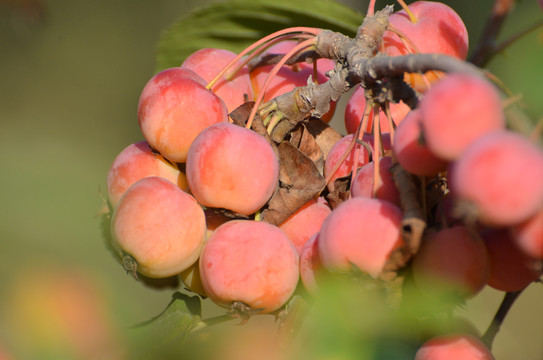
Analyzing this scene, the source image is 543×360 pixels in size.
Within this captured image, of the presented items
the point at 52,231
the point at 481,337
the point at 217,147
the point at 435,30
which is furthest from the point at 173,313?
the point at 435,30

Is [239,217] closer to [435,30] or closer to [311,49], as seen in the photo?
[311,49]

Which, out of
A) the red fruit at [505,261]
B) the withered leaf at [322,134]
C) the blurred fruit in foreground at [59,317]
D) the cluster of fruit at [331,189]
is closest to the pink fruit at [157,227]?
the cluster of fruit at [331,189]

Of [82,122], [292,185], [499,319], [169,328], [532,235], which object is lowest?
[82,122]

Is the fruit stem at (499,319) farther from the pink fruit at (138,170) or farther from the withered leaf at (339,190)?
the pink fruit at (138,170)

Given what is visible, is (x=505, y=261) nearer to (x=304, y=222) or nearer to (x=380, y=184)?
(x=380, y=184)

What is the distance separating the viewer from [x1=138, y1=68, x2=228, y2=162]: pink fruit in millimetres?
715

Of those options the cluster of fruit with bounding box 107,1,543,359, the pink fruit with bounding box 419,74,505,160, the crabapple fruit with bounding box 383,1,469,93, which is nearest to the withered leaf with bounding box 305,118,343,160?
the cluster of fruit with bounding box 107,1,543,359

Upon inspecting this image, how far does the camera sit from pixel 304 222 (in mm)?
720

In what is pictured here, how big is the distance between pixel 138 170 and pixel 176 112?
0.36ft

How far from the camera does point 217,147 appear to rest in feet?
2.13

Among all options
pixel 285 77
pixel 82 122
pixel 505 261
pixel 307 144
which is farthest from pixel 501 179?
pixel 82 122

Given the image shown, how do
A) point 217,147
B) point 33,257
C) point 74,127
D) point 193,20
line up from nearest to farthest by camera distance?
point 217,147, point 33,257, point 193,20, point 74,127

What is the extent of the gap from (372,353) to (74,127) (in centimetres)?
286

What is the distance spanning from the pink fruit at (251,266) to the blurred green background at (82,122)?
183 mm
